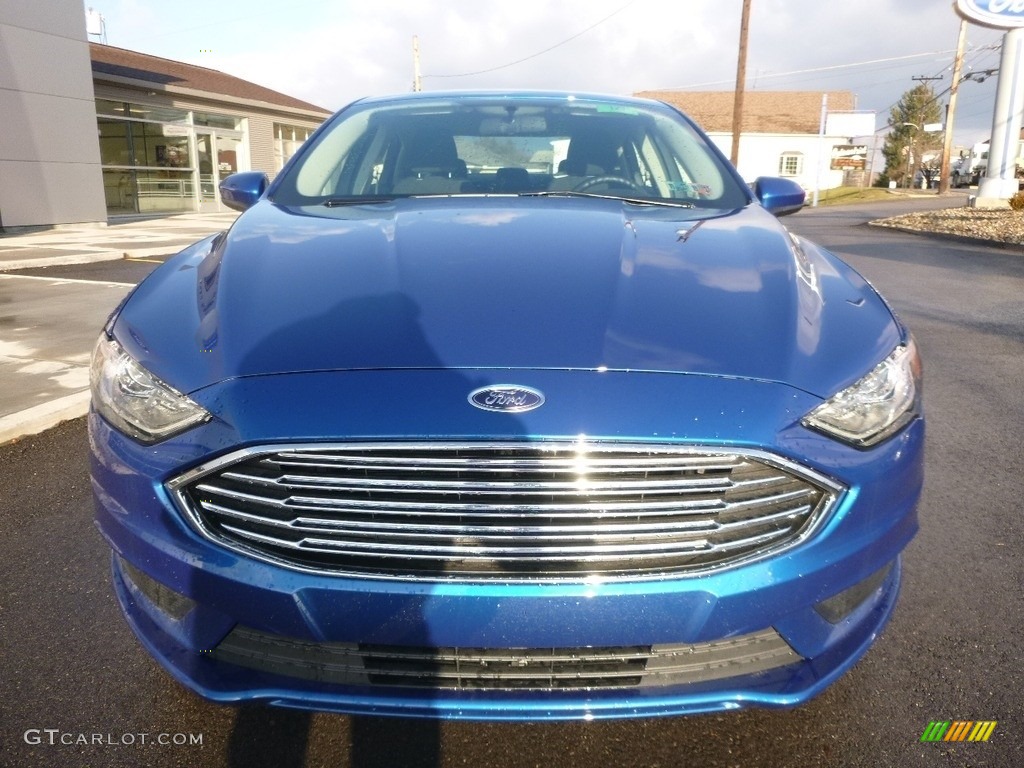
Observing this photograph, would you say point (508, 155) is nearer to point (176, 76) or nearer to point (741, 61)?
point (176, 76)

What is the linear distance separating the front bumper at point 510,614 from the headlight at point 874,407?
0.03 metres

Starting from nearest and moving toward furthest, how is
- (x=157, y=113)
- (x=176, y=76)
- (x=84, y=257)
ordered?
(x=84, y=257) → (x=157, y=113) → (x=176, y=76)

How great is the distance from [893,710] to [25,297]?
26.7ft

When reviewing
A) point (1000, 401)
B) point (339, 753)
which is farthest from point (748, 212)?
point (1000, 401)

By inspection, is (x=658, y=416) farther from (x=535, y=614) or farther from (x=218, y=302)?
(x=218, y=302)

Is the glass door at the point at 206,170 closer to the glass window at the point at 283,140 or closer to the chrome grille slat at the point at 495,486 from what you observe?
the glass window at the point at 283,140

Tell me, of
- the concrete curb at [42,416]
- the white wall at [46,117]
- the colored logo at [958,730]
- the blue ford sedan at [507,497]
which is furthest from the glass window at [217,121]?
the colored logo at [958,730]

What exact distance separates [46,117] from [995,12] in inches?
811

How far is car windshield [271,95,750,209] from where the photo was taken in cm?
305

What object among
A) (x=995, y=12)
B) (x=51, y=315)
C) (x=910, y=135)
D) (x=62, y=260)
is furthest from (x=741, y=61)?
(x=910, y=135)

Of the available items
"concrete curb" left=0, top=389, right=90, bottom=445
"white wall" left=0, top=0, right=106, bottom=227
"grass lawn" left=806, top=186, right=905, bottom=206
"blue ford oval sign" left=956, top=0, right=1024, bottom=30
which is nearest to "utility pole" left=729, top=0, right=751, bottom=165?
"grass lawn" left=806, top=186, right=905, bottom=206

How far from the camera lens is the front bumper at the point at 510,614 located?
1.59m

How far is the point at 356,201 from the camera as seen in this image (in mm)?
2918

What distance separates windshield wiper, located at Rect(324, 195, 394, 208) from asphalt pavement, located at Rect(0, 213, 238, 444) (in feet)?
7.22
